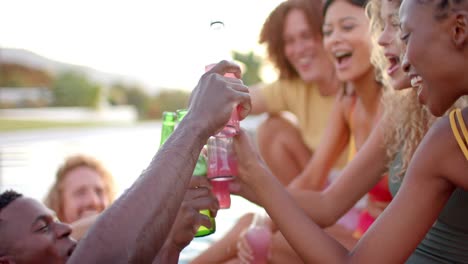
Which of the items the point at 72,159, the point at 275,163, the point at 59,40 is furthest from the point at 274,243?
the point at 59,40

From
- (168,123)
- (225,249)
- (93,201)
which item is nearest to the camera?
(168,123)

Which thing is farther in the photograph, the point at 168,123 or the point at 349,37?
the point at 349,37

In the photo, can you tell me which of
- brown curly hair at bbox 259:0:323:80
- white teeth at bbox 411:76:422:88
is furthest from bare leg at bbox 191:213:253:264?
brown curly hair at bbox 259:0:323:80

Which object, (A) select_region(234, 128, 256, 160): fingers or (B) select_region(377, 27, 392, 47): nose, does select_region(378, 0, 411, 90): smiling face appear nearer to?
(B) select_region(377, 27, 392, 47): nose

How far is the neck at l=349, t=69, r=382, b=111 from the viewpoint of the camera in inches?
125

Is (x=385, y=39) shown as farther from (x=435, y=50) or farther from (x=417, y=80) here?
(x=435, y=50)

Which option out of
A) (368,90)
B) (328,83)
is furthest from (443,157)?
(328,83)

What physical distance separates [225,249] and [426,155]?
50.7 inches

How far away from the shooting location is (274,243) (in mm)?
2496

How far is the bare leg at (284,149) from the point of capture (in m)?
4.19

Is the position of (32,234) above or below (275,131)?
above

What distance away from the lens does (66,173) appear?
3.39 meters

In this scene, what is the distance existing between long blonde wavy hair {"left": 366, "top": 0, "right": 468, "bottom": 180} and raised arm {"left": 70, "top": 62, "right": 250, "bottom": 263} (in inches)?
31.0

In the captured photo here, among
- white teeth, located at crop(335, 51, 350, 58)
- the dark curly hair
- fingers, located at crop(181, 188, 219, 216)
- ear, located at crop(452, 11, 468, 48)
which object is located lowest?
fingers, located at crop(181, 188, 219, 216)
